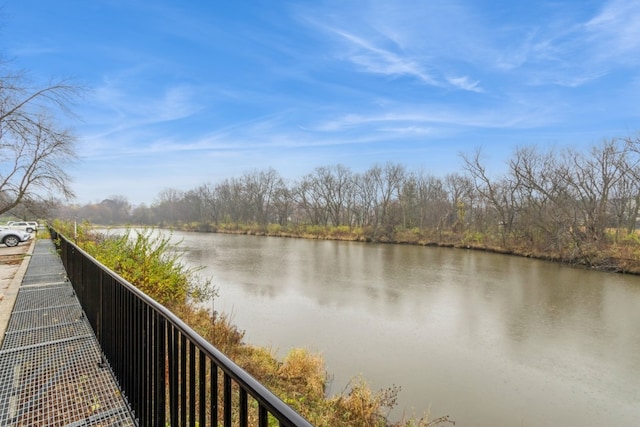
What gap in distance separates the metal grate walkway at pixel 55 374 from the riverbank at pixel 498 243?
18.3m

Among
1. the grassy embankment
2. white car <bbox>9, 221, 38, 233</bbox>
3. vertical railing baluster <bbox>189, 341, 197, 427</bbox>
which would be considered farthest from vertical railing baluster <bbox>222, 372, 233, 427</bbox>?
white car <bbox>9, 221, 38, 233</bbox>

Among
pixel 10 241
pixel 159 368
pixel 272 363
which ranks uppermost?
pixel 159 368

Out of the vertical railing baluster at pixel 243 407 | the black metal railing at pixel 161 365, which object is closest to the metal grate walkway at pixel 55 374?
the black metal railing at pixel 161 365

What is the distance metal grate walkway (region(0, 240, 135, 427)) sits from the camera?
7.15 feet

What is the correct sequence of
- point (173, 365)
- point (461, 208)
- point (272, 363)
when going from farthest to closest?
point (461, 208)
point (272, 363)
point (173, 365)

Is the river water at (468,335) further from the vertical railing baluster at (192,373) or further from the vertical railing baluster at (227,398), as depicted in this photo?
the vertical railing baluster at (227,398)

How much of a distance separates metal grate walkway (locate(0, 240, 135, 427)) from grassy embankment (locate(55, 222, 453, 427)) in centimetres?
156

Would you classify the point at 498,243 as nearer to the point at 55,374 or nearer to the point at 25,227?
the point at 55,374

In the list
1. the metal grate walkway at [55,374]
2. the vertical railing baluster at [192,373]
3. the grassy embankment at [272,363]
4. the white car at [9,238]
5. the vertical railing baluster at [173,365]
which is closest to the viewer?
the vertical railing baluster at [192,373]

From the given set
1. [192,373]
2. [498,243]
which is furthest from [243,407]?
Result: [498,243]

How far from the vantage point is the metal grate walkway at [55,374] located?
218cm

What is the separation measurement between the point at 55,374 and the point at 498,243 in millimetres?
23726

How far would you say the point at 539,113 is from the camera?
2122 cm

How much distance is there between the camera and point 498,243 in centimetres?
2197
